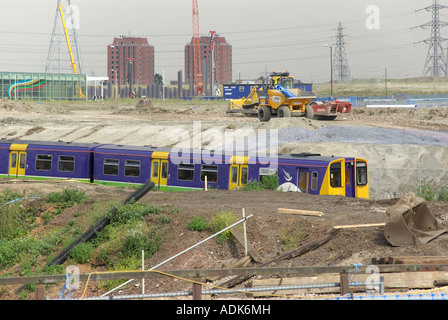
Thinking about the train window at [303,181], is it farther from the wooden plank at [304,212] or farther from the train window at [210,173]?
the wooden plank at [304,212]

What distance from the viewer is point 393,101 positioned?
2931 inches

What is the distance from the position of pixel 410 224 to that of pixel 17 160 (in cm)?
2458

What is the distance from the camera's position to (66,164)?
1250 inches

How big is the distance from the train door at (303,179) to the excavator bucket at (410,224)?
10.1 meters

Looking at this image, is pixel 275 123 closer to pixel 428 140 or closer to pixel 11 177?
pixel 428 140

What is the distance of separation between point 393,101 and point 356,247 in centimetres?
6367

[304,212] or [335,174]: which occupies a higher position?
[335,174]

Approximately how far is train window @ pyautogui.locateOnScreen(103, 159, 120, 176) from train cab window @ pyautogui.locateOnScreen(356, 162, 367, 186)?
40.3ft

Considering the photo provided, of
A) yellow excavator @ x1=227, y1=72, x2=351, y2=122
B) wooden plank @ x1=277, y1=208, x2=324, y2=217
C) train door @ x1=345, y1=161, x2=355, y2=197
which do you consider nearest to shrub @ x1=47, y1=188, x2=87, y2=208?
wooden plank @ x1=277, y1=208, x2=324, y2=217

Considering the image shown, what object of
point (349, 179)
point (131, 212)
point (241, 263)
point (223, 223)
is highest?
point (349, 179)

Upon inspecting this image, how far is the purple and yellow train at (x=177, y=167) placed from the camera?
82.7ft

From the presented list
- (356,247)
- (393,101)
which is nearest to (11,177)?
(356,247)

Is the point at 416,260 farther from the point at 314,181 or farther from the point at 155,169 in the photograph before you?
the point at 155,169

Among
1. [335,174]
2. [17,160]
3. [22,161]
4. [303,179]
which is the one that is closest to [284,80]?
[303,179]
